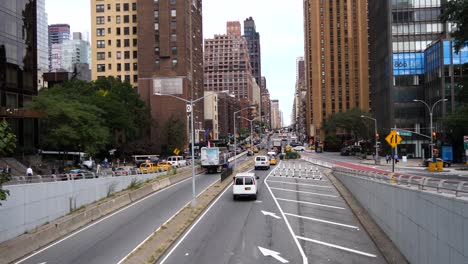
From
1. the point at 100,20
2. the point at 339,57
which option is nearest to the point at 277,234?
the point at 100,20

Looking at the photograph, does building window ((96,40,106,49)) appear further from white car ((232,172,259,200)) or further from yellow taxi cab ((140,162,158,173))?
white car ((232,172,259,200))

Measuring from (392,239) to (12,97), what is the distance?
1742 inches

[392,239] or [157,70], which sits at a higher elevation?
[157,70]

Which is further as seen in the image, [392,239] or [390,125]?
[390,125]

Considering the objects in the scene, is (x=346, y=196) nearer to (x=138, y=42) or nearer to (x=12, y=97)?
(x=12, y=97)

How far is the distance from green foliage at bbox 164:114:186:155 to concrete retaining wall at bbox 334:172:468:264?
73438 millimetres

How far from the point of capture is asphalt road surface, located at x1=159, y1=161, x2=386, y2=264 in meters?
17.6

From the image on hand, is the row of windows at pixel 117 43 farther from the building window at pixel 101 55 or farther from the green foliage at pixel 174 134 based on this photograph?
the green foliage at pixel 174 134

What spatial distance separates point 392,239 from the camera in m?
19.4

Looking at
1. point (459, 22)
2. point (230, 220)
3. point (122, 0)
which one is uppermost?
point (122, 0)

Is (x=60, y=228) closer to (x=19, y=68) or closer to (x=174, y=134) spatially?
(x=19, y=68)

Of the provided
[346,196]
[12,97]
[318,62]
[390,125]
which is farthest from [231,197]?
[318,62]

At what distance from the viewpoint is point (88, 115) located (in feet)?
195

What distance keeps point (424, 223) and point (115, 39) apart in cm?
10374
